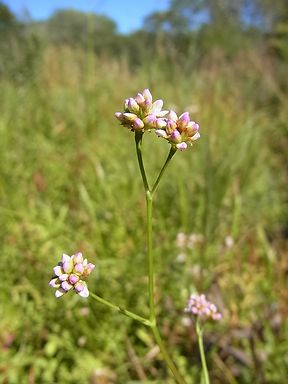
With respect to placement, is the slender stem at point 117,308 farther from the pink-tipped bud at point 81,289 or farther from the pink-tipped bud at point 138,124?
the pink-tipped bud at point 138,124

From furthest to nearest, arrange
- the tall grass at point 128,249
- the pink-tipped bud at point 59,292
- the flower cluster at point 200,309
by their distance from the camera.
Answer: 1. the tall grass at point 128,249
2. the flower cluster at point 200,309
3. the pink-tipped bud at point 59,292

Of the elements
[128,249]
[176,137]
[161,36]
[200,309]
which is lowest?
[200,309]

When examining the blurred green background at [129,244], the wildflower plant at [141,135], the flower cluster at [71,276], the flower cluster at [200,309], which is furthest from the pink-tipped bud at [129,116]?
the blurred green background at [129,244]

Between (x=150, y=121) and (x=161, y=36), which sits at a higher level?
(x=161, y=36)

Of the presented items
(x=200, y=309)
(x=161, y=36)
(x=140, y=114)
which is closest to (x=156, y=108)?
(x=140, y=114)

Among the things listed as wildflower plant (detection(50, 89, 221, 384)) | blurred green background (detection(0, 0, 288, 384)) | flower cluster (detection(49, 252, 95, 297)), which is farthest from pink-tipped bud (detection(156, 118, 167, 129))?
blurred green background (detection(0, 0, 288, 384))

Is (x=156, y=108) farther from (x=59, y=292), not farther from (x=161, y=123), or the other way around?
(x=59, y=292)

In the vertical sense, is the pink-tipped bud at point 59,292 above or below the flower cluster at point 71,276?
below
